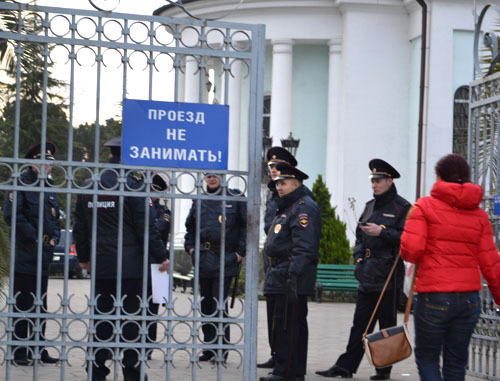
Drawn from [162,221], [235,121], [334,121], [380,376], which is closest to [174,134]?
[380,376]

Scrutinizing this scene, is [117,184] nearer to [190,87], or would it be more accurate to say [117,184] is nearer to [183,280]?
[183,280]

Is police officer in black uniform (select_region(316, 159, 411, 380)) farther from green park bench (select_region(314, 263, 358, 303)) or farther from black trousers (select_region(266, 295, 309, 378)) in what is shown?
green park bench (select_region(314, 263, 358, 303))

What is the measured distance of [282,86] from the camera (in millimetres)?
29297

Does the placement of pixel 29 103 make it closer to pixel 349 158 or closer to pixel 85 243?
pixel 85 243

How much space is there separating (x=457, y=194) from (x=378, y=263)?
2.74 metres

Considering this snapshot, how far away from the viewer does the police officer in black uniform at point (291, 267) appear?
9031mm

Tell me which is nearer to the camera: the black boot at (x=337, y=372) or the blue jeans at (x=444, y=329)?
the blue jeans at (x=444, y=329)

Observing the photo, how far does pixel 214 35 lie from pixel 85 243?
18652 mm

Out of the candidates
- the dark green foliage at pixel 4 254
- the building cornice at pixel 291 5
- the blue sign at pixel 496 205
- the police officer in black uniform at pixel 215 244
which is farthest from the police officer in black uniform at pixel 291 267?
the building cornice at pixel 291 5

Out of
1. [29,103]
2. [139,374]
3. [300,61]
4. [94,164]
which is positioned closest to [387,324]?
[139,374]

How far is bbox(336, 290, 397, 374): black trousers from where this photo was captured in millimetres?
9875

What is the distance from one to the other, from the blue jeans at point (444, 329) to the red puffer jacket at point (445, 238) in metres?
0.07

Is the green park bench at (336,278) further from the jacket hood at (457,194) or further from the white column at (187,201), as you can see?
the jacket hood at (457,194)

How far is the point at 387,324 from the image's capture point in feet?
32.8
